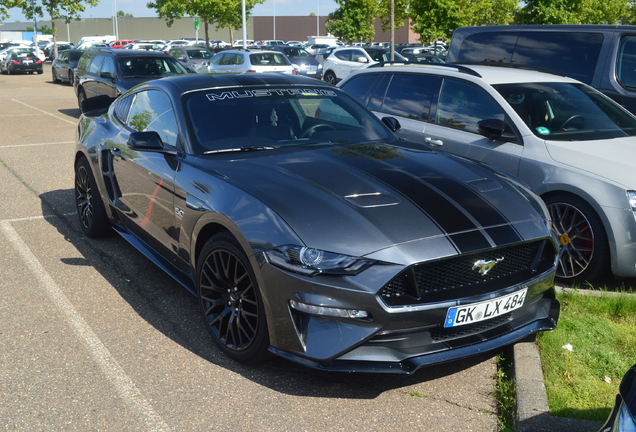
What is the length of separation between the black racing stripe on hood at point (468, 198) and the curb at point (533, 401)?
723mm

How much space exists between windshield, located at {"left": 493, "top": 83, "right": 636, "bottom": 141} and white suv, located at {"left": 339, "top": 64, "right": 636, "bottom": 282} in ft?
0.04

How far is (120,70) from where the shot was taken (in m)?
14.3

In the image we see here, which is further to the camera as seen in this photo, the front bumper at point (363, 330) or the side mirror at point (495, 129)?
the side mirror at point (495, 129)

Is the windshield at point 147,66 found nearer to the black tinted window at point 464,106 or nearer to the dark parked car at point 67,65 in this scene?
the black tinted window at point 464,106

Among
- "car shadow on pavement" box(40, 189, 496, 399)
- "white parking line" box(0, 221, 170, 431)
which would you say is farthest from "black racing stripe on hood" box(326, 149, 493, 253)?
"white parking line" box(0, 221, 170, 431)

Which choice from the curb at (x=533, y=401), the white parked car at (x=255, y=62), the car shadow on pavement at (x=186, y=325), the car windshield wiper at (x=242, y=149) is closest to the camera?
the curb at (x=533, y=401)

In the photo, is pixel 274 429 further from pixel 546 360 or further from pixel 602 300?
pixel 602 300

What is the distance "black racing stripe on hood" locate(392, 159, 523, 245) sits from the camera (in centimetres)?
354

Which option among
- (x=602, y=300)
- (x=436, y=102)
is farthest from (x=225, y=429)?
(x=436, y=102)

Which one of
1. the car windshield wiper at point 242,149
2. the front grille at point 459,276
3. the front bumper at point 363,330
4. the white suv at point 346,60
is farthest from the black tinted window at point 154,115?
the white suv at point 346,60

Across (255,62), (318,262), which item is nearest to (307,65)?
(255,62)

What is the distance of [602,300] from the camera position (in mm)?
4586

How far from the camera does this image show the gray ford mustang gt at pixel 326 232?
10.6 ft

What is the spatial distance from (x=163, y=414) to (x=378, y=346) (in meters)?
1.14
